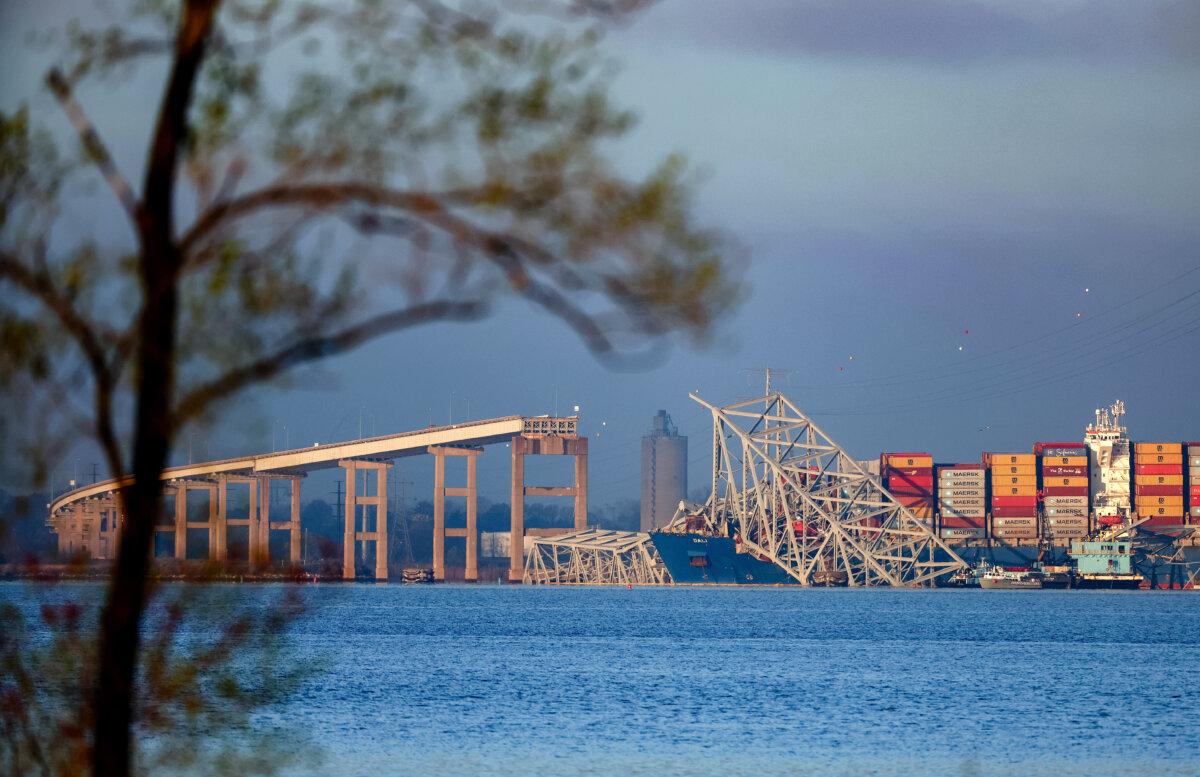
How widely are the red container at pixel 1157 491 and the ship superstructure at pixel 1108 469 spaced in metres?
0.98

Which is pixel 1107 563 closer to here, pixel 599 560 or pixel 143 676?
pixel 599 560

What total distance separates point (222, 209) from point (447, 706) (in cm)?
2741

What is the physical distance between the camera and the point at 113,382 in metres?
7.43

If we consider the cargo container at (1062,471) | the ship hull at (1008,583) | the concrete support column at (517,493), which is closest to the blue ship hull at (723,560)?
the ship hull at (1008,583)

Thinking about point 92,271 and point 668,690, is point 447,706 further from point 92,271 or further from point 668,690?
point 92,271

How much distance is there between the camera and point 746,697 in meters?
35.9

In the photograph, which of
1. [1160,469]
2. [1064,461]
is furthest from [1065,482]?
[1160,469]

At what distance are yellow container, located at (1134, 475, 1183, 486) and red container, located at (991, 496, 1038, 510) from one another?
8330mm

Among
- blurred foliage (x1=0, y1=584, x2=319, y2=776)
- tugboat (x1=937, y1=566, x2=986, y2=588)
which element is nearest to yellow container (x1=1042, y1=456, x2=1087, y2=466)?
tugboat (x1=937, y1=566, x2=986, y2=588)

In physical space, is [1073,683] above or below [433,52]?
below

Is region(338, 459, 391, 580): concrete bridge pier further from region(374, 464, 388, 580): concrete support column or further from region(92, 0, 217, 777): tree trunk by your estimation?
region(92, 0, 217, 777): tree trunk

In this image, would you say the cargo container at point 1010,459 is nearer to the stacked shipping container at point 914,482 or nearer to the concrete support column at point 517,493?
the stacked shipping container at point 914,482

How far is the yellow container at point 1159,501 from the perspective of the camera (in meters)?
122

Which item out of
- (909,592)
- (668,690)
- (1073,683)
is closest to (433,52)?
(668,690)
